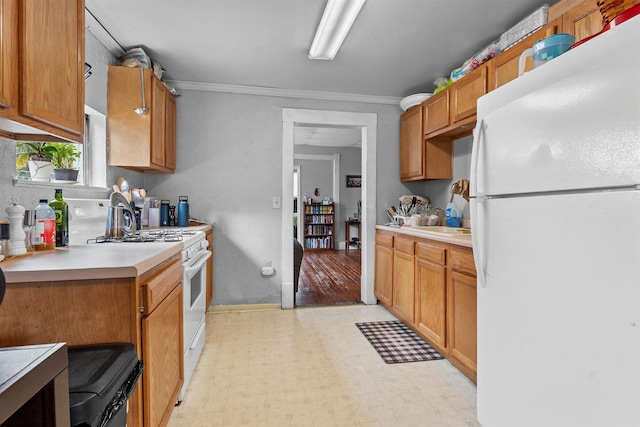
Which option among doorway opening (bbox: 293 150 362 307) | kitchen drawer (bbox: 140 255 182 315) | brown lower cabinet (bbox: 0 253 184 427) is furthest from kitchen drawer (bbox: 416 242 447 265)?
doorway opening (bbox: 293 150 362 307)

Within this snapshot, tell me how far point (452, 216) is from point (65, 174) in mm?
2944

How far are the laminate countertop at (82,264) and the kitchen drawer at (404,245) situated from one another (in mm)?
1899

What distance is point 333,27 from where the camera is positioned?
2.18 metres

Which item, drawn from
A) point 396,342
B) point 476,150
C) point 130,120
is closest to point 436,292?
point 396,342

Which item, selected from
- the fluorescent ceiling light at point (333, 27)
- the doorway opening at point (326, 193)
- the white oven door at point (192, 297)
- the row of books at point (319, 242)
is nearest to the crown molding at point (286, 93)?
the fluorescent ceiling light at point (333, 27)

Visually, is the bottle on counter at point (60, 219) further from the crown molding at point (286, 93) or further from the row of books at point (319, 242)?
the row of books at point (319, 242)

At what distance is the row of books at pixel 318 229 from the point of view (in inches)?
298

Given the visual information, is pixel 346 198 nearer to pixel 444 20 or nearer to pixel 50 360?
pixel 444 20

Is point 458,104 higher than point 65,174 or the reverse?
higher

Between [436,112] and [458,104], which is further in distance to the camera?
[436,112]

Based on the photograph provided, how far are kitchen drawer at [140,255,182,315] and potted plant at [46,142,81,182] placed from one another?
91cm

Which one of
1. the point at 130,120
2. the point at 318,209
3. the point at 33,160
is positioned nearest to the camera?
the point at 33,160

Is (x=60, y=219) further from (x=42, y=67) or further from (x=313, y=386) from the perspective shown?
(x=313, y=386)

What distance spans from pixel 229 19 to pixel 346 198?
18.7 feet
